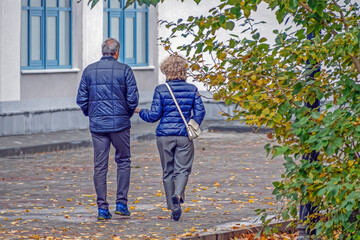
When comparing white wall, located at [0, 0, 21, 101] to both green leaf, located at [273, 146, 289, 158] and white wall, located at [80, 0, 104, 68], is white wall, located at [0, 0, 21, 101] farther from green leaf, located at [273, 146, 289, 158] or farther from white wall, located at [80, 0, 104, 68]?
green leaf, located at [273, 146, 289, 158]

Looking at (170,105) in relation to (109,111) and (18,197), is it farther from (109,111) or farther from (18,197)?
(18,197)

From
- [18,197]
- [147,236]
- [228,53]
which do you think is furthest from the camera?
[18,197]

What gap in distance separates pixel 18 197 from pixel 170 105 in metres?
3.04

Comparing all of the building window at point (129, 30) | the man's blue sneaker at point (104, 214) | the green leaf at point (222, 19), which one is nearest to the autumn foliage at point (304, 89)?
the green leaf at point (222, 19)

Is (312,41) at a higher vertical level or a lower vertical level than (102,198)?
higher

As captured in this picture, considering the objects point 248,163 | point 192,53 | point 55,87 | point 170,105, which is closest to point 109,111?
point 170,105

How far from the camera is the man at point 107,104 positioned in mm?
9039

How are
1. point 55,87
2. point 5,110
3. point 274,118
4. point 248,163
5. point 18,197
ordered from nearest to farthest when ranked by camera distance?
point 274,118 → point 18,197 → point 248,163 → point 5,110 → point 55,87

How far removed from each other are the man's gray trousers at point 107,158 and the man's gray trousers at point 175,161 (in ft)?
1.24

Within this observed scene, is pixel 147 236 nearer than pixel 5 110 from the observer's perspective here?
Yes

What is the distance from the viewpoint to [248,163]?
15.6m

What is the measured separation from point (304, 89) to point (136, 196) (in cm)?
560

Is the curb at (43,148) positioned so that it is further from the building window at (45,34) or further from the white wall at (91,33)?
the white wall at (91,33)

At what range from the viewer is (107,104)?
9.05 meters
